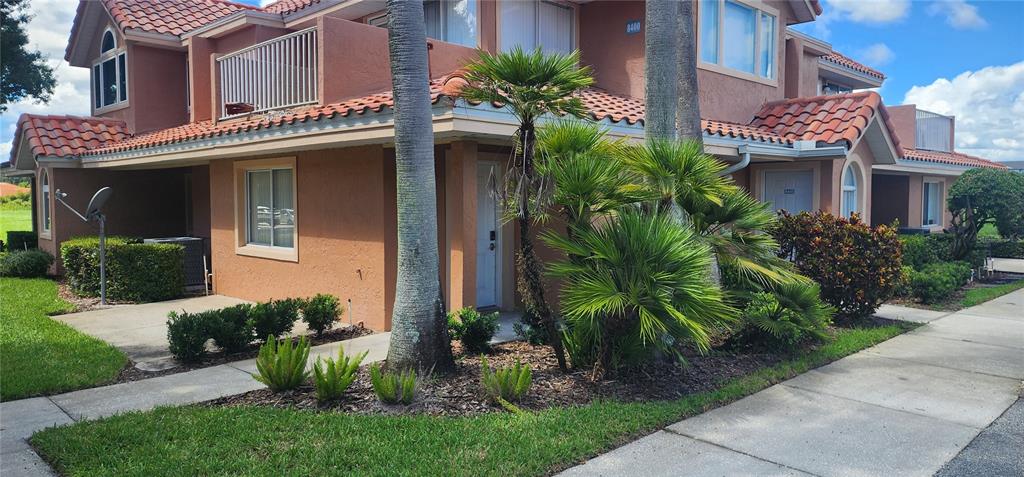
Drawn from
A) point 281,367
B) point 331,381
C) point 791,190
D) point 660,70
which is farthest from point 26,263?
point 791,190

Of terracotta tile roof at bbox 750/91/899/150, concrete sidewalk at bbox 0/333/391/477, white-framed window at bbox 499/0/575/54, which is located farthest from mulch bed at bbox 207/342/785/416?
white-framed window at bbox 499/0/575/54

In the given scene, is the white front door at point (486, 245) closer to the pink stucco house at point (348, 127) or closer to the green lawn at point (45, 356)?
the pink stucco house at point (348, 127)

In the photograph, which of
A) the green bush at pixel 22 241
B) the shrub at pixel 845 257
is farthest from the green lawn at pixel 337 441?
the green bush at pixel 22 241

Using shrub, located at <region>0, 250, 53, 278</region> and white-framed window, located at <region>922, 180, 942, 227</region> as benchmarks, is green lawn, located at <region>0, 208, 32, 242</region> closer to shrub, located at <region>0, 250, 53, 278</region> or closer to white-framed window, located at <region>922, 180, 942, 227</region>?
shrub, located at <region>0, 250, 53, 278</region>

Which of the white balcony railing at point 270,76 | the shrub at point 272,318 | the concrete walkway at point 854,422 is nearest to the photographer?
the concrete walkway at point 854,422

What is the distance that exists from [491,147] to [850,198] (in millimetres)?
7504

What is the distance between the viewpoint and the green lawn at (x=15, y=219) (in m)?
35.1

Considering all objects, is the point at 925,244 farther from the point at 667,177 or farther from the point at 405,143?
the point at 405,143

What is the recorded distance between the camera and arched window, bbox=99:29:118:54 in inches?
686

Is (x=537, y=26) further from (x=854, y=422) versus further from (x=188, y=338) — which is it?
(x=854, y=422)

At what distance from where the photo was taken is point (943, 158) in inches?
784

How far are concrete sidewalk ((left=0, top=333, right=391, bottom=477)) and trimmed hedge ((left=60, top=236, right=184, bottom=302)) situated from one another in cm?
613

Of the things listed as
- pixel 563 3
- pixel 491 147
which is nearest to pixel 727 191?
pixel 491 147

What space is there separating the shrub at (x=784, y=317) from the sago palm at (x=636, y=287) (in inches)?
54.3
